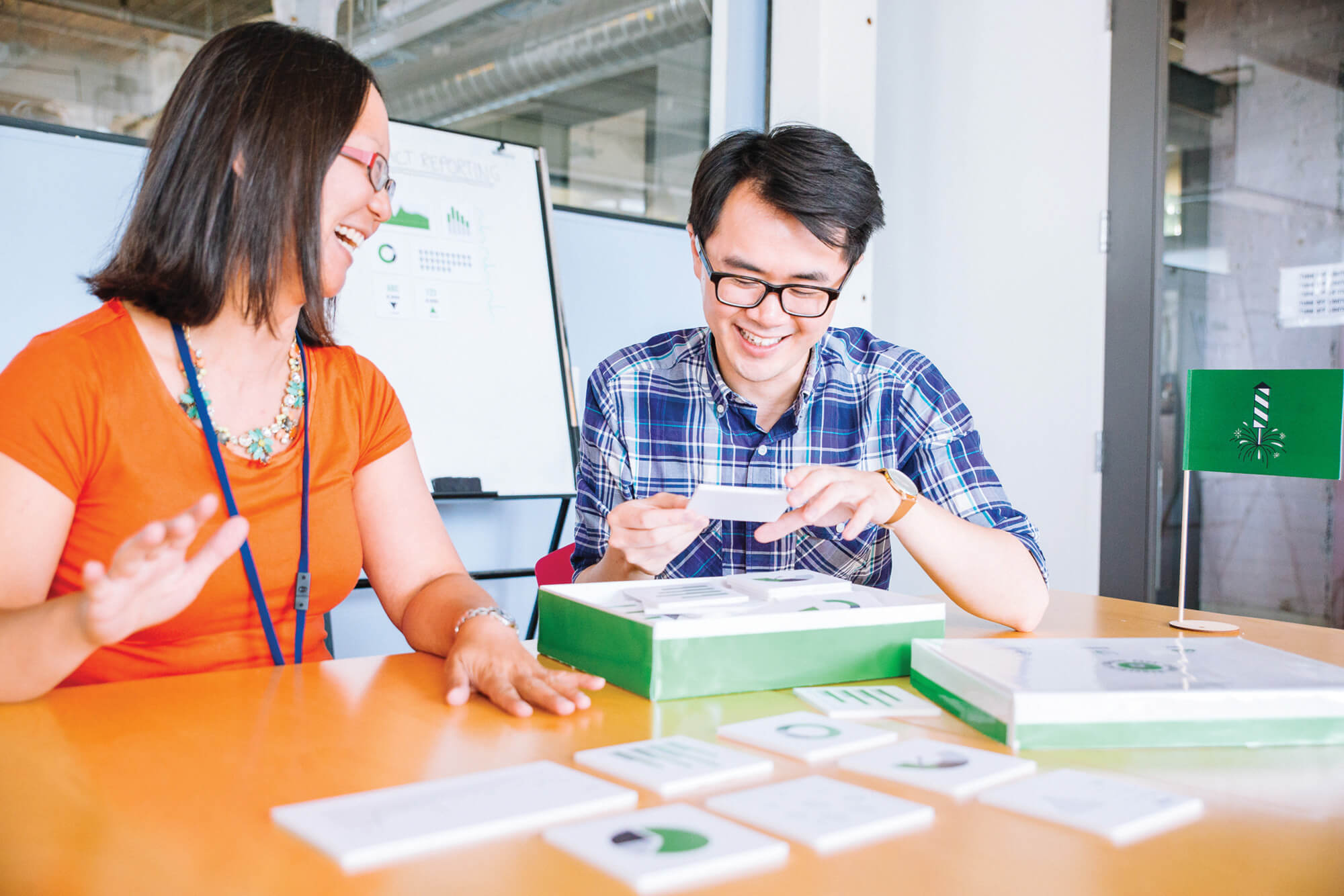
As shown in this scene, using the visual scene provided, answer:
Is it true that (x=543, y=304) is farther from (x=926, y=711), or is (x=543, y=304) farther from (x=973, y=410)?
(x=926, y=711)

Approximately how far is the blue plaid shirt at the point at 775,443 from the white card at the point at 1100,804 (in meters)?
0.84

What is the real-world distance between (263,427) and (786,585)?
0.68m

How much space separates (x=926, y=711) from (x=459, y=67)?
2.95m

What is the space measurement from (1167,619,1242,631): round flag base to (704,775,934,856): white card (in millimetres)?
847

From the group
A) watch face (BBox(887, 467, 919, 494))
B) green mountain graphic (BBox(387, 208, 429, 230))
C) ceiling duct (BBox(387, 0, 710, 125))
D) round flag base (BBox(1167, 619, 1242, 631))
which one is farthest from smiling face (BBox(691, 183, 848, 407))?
ceiling duct (BBox(387, 0, 710, 125))

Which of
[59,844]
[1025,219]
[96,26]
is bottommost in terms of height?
[59,844]

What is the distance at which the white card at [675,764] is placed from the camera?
2.29 feet

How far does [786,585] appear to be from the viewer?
3.60 ft

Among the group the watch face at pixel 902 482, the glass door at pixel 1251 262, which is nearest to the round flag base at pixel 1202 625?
the watch face at pixel 902 482

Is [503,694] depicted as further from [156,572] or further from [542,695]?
[156,572]

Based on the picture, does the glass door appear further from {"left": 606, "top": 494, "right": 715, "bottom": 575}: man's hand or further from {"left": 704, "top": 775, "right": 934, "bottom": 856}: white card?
{"left": 704, "top": 775, "right": 934, "bottom": 856}: white card

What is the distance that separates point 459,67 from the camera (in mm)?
3299

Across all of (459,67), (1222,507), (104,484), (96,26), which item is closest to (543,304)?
(459,67)

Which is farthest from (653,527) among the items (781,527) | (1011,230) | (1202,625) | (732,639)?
(1011,230)
